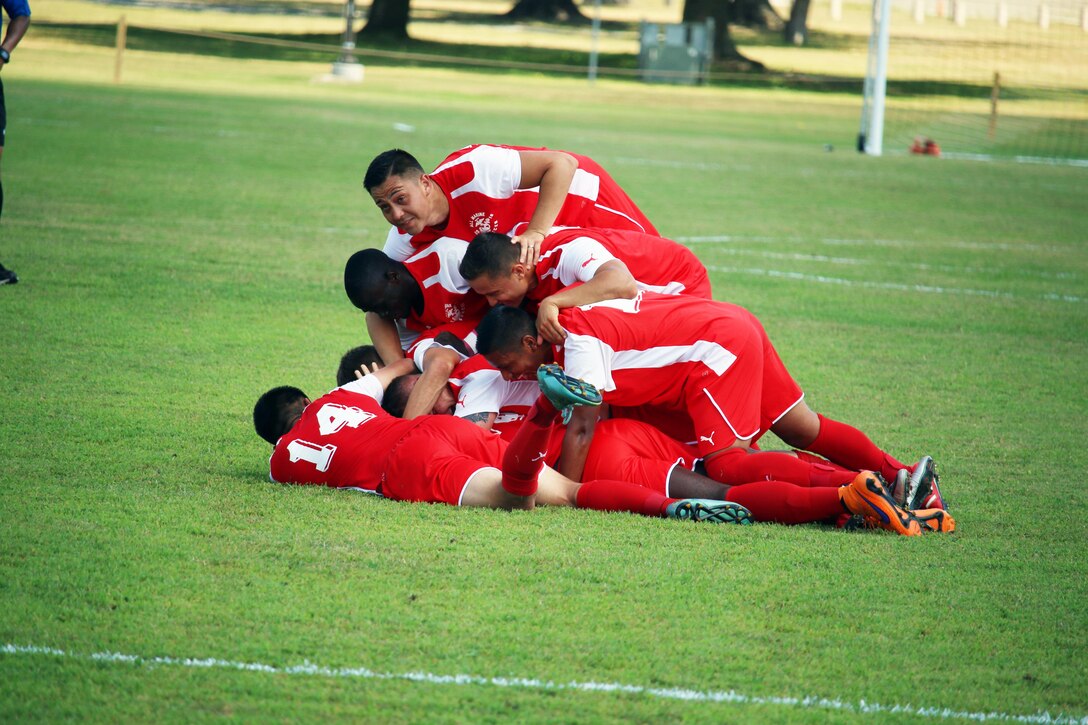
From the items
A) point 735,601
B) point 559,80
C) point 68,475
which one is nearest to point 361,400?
point 68,475

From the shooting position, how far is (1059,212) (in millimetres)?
15508

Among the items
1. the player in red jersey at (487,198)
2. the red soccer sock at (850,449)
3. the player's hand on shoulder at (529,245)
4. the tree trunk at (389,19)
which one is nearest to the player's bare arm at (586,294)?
the player's hand on shoulder at (529,245)

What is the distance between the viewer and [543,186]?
5.55 m

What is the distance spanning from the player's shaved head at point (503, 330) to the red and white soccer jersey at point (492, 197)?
0.97 metres

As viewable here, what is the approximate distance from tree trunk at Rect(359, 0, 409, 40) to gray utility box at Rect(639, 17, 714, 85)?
29.8ft

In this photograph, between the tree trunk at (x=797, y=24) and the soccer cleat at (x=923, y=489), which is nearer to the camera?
the soccer cleat at (x=923, y=489)

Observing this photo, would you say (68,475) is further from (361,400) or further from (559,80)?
(559,80)

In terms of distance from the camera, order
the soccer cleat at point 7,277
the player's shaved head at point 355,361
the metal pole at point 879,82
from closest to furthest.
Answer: the player's shaved head at point 355,361, the soccer cleat at point 7,277, the metal pole at point 879,82

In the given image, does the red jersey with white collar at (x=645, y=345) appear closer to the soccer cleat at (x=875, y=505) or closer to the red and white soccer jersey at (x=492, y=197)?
the soccer cleat at (x=875, y=505)

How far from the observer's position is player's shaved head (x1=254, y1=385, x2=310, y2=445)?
536 cm

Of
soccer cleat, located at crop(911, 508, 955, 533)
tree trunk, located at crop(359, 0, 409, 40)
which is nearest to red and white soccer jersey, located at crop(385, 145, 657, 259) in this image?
soccer cleat, located at crop(911, 508, 955, 533)

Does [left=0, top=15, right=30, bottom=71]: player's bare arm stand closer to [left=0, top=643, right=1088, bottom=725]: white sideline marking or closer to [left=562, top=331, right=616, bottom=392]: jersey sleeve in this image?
[left=562, top=331, right=616, bottom=392]: jersey sleeve

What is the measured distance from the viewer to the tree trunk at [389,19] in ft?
141

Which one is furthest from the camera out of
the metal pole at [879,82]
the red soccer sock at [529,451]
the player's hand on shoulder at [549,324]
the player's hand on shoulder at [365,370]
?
the metal pole at [879,82]
